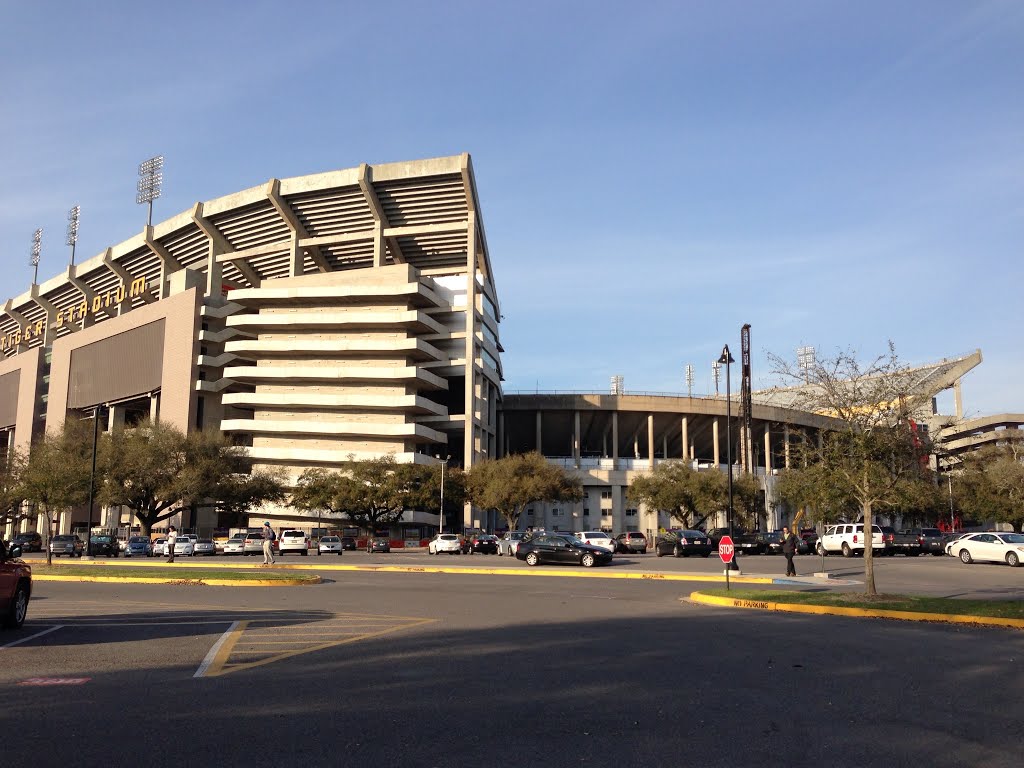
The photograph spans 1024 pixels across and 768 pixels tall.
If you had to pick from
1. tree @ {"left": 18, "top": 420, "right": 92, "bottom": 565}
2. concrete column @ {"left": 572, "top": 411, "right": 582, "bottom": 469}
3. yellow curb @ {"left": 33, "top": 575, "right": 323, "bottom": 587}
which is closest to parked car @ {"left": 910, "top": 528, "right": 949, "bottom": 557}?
yellow curb @ {"left": 33, "top": 575, "right": 323, "bottom": 587}

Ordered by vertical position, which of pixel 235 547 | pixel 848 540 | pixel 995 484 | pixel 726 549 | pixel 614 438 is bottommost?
pixel 235 547

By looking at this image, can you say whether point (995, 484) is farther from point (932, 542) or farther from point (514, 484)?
point (514, 484)

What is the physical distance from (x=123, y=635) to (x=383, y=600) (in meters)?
7.53

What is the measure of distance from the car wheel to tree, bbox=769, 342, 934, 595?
55.2 feet

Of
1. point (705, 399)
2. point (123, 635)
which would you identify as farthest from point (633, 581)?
point (705, 399)

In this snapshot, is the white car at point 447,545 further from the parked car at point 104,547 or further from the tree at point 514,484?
the parked car at point 104,547

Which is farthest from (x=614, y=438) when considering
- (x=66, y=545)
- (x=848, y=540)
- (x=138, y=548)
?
(x=66, y=545)

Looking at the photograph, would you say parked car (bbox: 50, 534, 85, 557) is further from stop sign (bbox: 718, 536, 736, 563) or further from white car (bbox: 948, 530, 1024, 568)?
white car (bbox: 948, 530, 1024, 568)

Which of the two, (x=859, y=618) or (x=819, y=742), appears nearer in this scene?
(x=819, y=742)

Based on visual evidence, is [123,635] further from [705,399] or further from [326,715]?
[705,399]

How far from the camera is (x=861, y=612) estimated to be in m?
18.1

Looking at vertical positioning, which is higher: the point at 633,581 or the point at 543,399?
the point at 543,399

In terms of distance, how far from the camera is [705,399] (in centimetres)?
11212

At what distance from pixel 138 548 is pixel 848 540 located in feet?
147
